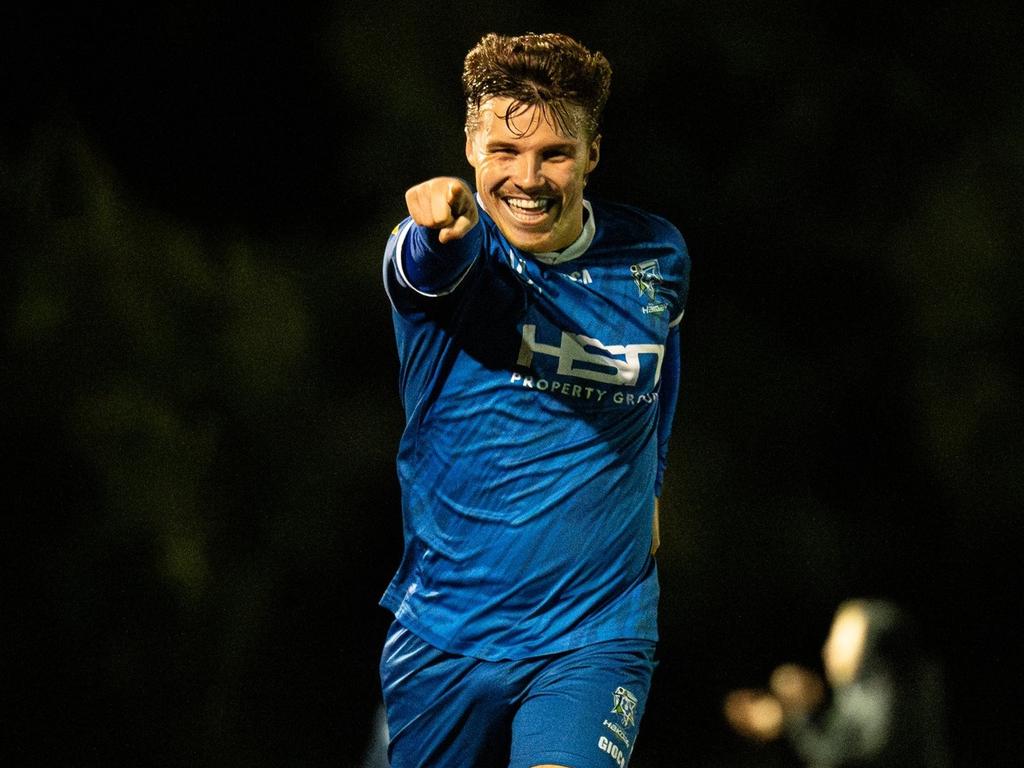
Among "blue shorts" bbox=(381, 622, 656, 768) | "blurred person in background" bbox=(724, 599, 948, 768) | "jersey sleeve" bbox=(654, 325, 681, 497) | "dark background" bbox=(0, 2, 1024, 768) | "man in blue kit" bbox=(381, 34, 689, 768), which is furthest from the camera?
"blurred person in background" bbox=(724, 599, 948, 768)

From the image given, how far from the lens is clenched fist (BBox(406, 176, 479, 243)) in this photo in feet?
6.37

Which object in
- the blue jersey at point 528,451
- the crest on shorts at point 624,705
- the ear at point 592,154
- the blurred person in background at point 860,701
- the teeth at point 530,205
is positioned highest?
the ear at point 592,154

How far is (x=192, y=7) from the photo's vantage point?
3.37 m

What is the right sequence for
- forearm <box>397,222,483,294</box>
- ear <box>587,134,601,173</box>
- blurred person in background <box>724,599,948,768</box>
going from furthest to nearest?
blurred person in background <box>724,599,948,768</box> < ear <box>587,134,601,173</box> < forearm <box>397,222,483,294</box>

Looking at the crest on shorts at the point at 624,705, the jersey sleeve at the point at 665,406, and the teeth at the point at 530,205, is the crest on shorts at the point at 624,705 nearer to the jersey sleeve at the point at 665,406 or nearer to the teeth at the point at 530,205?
the jersey sleeve at the point at 665,406

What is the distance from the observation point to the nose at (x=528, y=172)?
233cm

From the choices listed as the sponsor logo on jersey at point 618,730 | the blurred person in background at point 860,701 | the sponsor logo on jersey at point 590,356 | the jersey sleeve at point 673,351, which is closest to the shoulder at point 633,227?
the jersey sleeve at point 673,351

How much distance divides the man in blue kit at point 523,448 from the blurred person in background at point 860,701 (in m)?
1.37

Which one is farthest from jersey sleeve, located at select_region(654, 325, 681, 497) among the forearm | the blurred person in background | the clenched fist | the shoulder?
the blurred person in background

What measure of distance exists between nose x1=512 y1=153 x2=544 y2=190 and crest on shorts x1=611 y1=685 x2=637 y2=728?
88 cm

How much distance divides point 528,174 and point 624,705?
3.04 feet

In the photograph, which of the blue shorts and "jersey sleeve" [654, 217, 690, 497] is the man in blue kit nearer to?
the blue shorts

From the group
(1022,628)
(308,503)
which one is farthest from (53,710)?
(1022,628)

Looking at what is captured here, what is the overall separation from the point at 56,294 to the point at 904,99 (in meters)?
2.30
